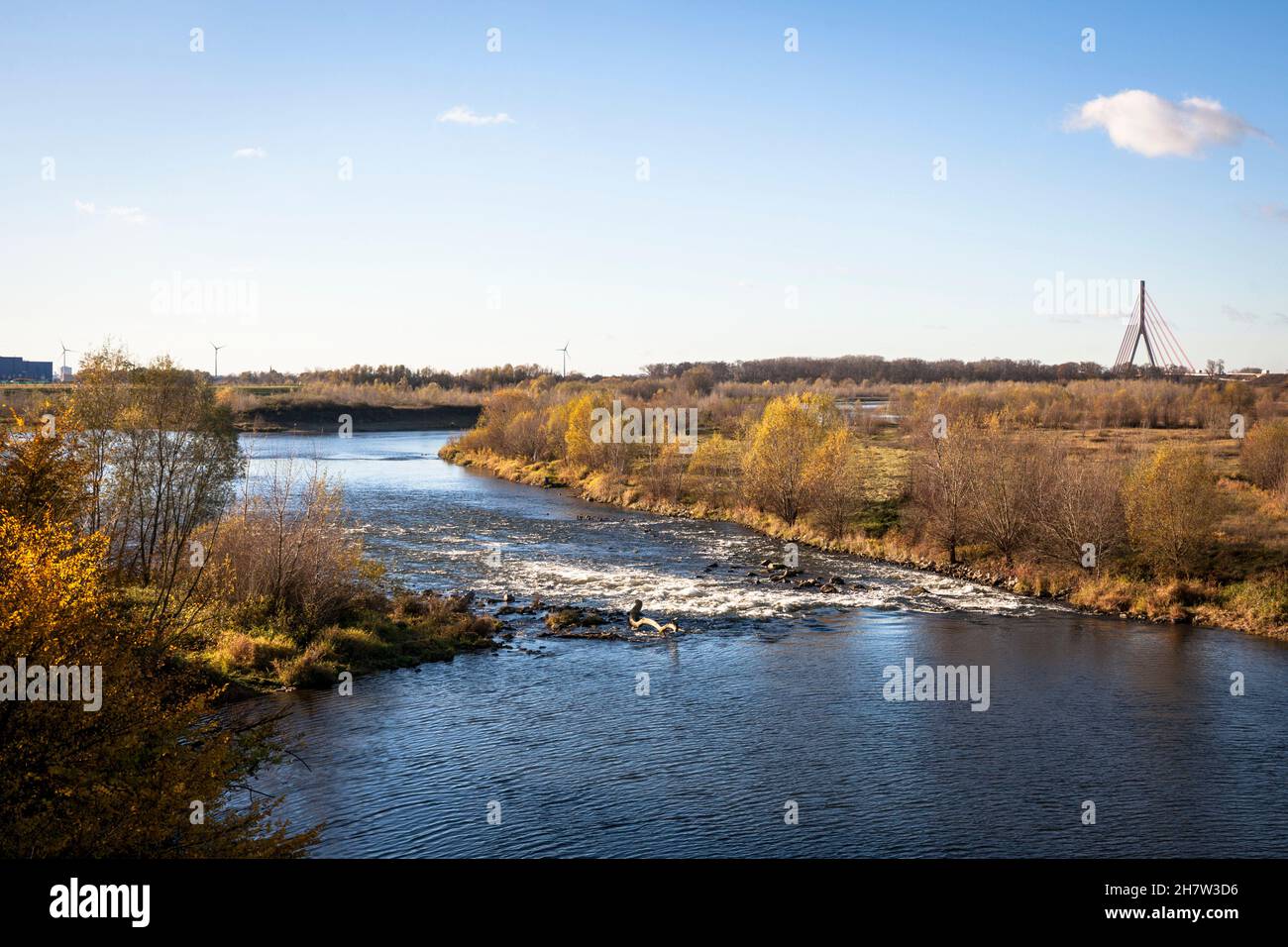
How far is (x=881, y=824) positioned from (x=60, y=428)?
15813 millimetres

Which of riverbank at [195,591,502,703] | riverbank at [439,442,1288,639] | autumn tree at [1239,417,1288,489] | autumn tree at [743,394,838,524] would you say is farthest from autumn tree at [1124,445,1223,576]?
riverbank at [195,591,502,703]

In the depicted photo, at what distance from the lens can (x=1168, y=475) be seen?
3725 cm

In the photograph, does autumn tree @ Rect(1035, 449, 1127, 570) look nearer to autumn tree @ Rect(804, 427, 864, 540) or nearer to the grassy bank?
the grassy bank

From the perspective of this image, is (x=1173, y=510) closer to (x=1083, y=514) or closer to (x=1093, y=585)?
(x=1083, y=514)

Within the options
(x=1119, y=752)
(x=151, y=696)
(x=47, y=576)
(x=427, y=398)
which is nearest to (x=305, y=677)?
(x=151, y=696)

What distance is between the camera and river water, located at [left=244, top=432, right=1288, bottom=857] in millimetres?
18031

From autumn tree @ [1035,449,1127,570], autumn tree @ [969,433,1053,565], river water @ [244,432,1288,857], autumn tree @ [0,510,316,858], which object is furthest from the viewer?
autumn tree @ [969,433,1053,565]

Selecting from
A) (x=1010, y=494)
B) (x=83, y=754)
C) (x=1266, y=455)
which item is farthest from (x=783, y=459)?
(x=83, y=754)

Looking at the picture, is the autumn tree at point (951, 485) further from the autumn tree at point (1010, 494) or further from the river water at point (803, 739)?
the river water at point (803, 739)

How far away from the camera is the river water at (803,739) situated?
1803 cm

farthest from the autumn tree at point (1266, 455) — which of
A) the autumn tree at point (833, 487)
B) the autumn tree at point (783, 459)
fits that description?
the autumn tree at point (783, 459)

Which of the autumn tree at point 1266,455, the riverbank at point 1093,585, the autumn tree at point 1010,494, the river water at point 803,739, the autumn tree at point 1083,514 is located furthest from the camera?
the autumn tree at point 1266,455

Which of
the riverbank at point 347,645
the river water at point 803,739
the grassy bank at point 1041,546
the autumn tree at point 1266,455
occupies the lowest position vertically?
the river water at point 803,739

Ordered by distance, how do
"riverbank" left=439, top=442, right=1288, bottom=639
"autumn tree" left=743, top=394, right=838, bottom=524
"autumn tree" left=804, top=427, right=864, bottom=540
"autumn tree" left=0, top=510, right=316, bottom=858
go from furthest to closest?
1. "autumn tree" left=743, top=394, right=838, bottom=524
2. "autumn tree" left=804, top=427, right=864, bottom=540
3. "riverbank" left=439, top=442, right=1288, bottom=639
4. "autumn tree" left=0, top=510, right=316, bottom=858
